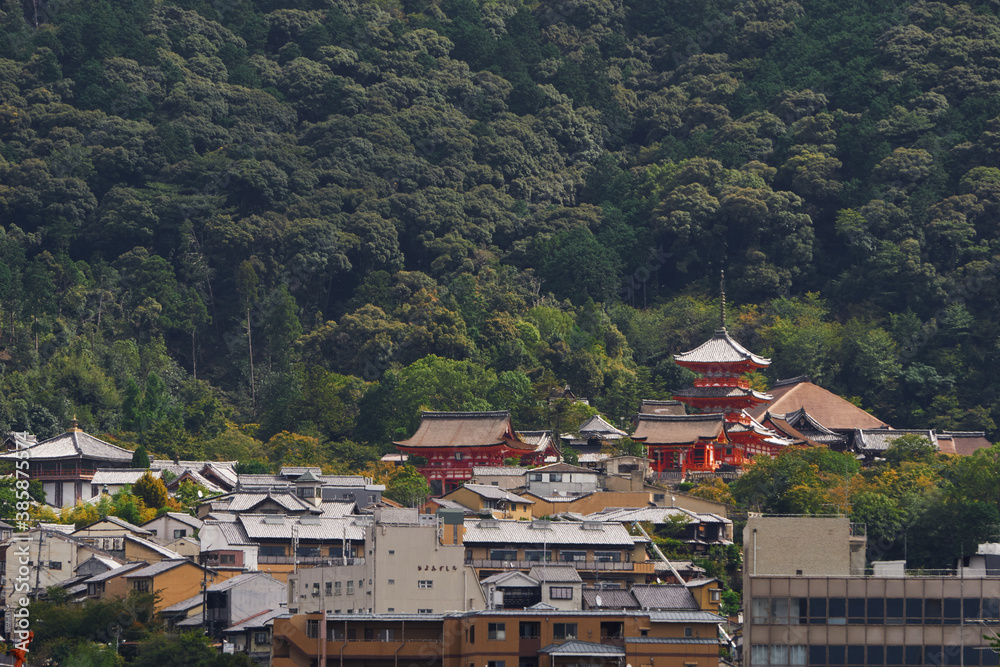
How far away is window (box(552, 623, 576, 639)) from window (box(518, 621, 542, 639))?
1.29 ft

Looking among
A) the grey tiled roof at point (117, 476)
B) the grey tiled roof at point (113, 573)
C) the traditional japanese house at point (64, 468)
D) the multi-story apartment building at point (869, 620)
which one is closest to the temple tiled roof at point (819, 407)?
the grey tiled roof at point (117, 476)

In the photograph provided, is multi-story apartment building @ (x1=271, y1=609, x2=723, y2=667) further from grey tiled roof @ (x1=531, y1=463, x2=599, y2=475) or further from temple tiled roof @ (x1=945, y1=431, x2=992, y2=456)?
temple tiled roof @ (x1=945, y1=431, x2=992, y2=456)

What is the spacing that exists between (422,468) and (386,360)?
517 inches

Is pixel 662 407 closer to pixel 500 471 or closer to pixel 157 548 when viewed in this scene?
pixel 500 471

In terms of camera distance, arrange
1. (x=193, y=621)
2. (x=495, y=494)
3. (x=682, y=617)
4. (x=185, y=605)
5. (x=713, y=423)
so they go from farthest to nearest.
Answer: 1. (x=713, y=423)
2. (x=495, y=494)
3. (x=185, y=605)
4. (x=193, y=621)
5. (x=682, y=617)

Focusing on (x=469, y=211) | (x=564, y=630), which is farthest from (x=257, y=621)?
(x=469, y=211)

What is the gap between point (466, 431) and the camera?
73688 mm

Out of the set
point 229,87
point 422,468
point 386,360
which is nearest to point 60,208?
point 229,87

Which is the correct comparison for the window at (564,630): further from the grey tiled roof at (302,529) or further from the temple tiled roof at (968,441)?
the temple tiled roof at (968,441)

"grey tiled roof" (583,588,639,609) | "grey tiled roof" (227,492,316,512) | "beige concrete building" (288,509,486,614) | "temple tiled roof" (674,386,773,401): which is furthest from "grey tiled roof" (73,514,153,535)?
"temple tiled roof" (674,386,773,401)

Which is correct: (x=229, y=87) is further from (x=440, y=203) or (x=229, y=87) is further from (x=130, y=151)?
(x=440, y=203)

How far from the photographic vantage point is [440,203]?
326 feet

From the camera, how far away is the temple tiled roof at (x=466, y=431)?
73.1 meters

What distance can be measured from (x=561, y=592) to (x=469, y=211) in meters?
54.9
